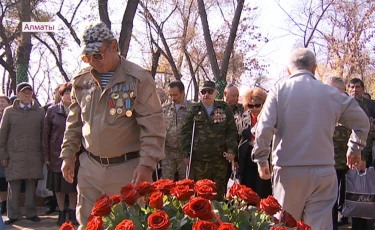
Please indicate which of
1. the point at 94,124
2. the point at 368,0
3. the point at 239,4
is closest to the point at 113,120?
the point at 94,124

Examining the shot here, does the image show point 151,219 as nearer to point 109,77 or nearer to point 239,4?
point 109,77

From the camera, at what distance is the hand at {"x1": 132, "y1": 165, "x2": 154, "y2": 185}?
3.64 metres

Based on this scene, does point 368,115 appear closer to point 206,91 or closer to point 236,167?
point 236,167

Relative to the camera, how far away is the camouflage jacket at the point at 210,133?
642 centimetres

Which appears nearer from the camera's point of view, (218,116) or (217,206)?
(217,206)

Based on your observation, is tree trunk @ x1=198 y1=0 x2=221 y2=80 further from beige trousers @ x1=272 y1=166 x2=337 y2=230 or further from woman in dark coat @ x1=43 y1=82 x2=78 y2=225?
beige trousers @ x1=272 y1=166 x2=337 y2=230

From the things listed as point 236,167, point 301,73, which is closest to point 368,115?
point 236,167

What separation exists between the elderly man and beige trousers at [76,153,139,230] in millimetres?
1074

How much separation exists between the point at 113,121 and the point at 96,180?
0.46m

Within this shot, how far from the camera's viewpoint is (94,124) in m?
3.87

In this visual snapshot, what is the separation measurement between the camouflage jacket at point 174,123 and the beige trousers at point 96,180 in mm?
2911

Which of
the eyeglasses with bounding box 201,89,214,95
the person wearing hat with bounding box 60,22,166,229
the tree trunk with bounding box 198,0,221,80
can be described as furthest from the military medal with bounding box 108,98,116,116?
the tree trunk with bounding box 198,0,221,80

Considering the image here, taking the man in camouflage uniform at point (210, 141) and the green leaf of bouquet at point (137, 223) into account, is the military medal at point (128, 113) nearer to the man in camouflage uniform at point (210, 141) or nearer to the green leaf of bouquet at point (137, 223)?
the green leaf of bouquet at point (137, 223)

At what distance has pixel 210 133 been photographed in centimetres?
645
